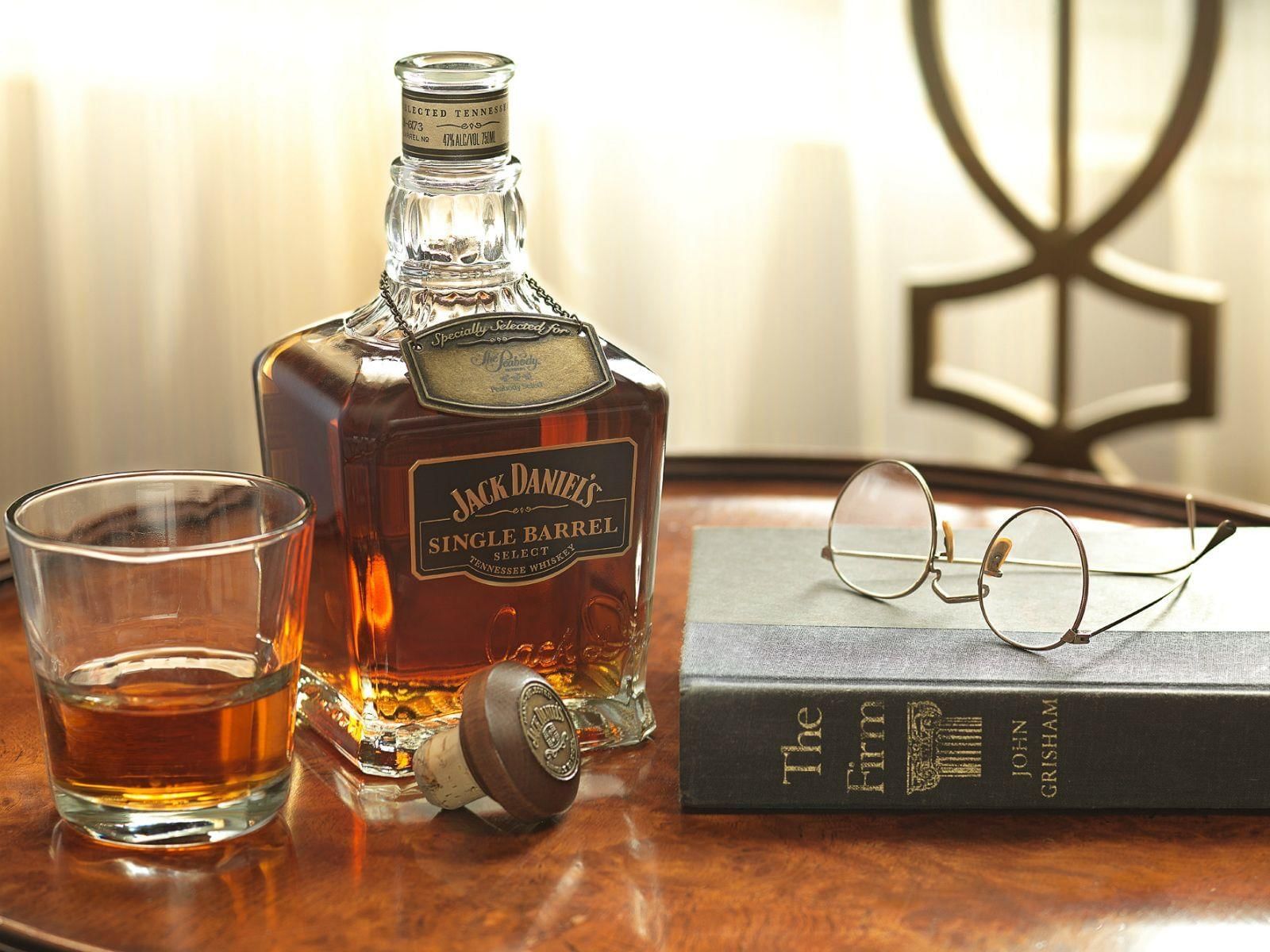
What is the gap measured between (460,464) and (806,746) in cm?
19

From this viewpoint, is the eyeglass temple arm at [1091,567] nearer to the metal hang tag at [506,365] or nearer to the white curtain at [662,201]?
the metal hang tag at [506,365]

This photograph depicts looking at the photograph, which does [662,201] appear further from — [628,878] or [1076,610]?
[628,878]

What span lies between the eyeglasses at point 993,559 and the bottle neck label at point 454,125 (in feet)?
0.86

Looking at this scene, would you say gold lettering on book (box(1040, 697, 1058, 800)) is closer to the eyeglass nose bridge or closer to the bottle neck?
the eyeglass nose bridge

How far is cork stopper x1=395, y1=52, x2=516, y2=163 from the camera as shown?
2.19 feet

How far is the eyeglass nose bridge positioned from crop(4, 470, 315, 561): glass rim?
304mm

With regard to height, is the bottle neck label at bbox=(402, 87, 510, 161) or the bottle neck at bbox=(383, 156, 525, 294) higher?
the bottle neck label at bbox=(402, 87, 510, 161)

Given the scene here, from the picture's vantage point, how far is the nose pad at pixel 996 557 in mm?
711

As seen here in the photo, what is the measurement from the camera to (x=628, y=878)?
Answer: 1.95ft

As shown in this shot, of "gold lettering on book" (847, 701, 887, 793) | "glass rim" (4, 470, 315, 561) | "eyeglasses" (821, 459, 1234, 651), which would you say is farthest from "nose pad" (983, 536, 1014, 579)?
"glass rim" (4, 470, 315, 561)
